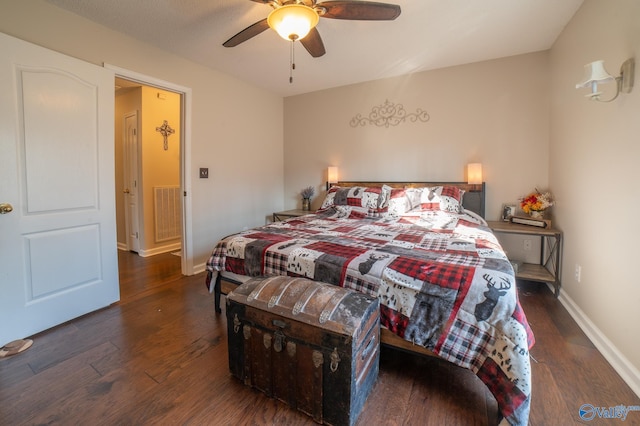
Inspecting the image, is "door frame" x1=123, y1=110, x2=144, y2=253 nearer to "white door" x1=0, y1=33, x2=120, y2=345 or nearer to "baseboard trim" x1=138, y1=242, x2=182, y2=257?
"baseboard trim" x1=138, y1=242, x2=182, y2=257

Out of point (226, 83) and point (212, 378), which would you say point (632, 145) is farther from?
point (226, 83)

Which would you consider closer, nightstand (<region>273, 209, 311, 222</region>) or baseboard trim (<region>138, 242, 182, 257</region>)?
nightstand (<region>273, 209, 311, 222</region>)

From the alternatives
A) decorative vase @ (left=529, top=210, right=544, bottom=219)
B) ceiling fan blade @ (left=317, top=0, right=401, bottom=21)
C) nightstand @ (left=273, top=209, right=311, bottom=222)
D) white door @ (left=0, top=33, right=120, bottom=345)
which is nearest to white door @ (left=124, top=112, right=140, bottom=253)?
white door @ (left=0, top=33, right=120, bottom=345)

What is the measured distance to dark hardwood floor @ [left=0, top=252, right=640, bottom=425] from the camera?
4.51ft

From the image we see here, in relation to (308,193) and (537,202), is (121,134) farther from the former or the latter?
(537,202)

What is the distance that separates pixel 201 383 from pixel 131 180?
3.74 metres

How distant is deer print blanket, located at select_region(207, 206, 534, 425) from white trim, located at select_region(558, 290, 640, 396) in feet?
2.54

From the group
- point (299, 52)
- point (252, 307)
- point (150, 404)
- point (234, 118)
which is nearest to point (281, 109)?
point (234, 118)

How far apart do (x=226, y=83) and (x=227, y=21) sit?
1.30 m

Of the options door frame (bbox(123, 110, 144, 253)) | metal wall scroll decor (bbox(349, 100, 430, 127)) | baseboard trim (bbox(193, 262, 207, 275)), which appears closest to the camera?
baseboard trim (bbox(193, 262, 207, 275))

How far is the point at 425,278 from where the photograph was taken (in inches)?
57.2

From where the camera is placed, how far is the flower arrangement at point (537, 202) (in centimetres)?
287

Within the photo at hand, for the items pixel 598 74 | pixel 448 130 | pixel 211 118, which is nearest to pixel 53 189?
pixel 211 118

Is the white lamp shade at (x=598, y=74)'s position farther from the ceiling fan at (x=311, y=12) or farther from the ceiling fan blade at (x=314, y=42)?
the ceiling fan blade at (x=314, y=42)
